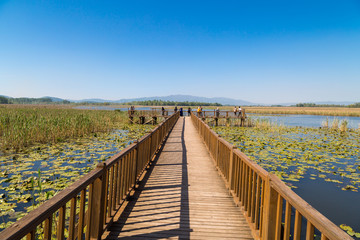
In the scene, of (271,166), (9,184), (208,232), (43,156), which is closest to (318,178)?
(271,166)

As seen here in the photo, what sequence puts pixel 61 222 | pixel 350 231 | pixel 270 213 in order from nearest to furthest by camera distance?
1. pixel 61 222
2. pixel 270 213
3. pixel 350 231

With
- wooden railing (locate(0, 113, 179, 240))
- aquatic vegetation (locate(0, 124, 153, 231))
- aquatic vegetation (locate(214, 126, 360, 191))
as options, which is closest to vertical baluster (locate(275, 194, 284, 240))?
wooden railing (locate(0, 113, 179, 240))

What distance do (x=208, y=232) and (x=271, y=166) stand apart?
6337mm

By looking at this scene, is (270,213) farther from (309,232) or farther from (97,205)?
(97,205)

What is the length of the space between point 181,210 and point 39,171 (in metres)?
2.92

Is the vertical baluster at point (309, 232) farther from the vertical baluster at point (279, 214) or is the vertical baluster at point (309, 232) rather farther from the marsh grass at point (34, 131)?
the marsh grass at point (34, 131)

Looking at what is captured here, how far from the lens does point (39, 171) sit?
4137mm

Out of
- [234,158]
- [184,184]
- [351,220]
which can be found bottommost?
[351,220]

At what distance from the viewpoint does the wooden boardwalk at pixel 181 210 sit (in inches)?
118

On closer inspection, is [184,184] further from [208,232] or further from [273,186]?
[273,186]

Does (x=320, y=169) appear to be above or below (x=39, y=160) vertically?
above

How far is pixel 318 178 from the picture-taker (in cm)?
742

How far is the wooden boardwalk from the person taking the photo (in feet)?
9.85

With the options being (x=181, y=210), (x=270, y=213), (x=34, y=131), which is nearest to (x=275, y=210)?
(x=270, y=213)
